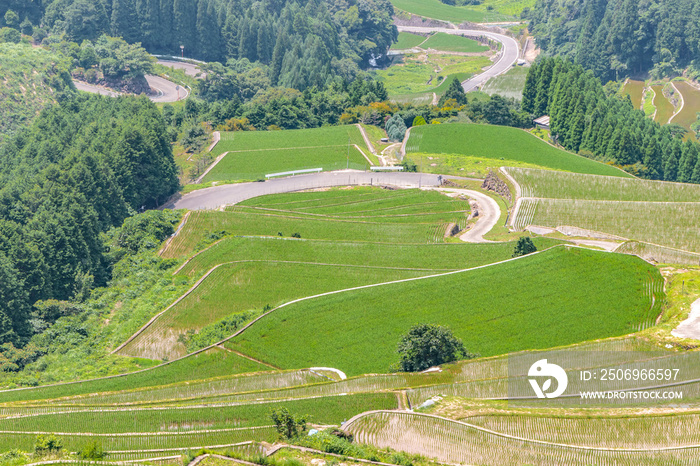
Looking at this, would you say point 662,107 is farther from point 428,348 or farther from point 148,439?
point 148,439

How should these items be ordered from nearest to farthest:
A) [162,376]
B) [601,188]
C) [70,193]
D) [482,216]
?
[162,376], [70,193], [482,216], [601,188]

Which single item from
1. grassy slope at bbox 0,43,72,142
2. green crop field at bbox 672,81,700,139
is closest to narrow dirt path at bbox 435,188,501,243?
green crop field at bbox 672,81,700,139

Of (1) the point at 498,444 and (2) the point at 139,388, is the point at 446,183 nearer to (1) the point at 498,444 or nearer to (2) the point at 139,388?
(2) the point at 139,388

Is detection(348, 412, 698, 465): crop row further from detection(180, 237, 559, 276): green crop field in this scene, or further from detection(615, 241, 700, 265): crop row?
detection(180, 237, 559, 276): green crop field

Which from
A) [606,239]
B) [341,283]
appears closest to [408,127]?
[606,239]

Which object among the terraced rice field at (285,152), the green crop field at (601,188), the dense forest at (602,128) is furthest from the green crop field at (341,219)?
the dense forest at (602,128)

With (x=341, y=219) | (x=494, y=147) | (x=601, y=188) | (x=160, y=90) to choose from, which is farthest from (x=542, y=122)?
(x=160, y=90)
